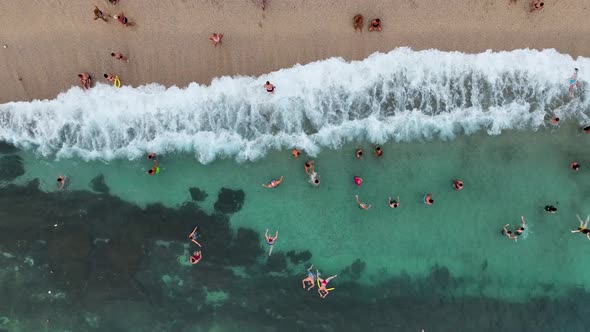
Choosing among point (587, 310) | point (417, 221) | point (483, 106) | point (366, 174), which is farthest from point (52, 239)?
point (587, 310)

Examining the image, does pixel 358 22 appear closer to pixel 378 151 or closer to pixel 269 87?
pixel 269 87

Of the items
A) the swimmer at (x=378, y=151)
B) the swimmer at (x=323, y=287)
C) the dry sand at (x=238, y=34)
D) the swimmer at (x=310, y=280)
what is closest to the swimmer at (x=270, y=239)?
the swimmer at (x=310, y=280)

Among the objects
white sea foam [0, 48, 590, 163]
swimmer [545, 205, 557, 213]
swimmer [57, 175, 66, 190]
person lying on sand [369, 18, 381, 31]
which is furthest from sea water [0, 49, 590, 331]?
person lying on sand [369, 18, 381, 31]

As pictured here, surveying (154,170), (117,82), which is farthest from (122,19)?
(154,170)

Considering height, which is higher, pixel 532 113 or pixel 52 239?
pixel 532 113

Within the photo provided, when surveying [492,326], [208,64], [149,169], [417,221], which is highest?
[208,64]

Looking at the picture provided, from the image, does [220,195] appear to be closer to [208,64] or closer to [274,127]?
[274,127]
